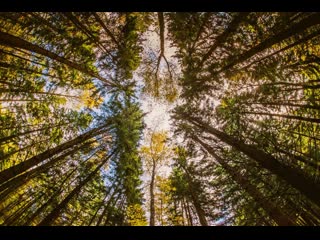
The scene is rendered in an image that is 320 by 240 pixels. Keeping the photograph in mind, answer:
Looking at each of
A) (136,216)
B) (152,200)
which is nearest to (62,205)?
(136,216)

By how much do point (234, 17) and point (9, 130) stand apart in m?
8.45

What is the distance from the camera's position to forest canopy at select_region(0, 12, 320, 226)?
6660 millimetres

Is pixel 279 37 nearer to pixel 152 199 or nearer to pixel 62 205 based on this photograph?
pixel 62 205

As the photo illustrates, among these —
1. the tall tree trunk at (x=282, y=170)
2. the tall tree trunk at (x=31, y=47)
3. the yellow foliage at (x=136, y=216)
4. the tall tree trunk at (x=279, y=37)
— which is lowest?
the tall tree trunk at (x=282, y=170)

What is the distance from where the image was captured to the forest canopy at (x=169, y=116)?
666 centimetres

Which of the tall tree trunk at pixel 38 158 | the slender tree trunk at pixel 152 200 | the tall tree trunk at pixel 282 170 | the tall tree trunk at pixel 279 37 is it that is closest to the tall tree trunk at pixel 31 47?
the tall tree trunk at pixel 38 158

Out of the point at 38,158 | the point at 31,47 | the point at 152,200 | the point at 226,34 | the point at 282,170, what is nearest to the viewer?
the point at 282,170

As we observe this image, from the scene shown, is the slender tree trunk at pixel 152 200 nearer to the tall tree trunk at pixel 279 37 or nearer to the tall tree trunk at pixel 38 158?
the tall tree trunk at pixel 38 158

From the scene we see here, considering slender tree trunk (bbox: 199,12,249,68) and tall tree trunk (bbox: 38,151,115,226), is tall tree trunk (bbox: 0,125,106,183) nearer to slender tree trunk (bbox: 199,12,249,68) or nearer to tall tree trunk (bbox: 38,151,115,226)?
tall tree trunk (bbox: 38,151,115,226)

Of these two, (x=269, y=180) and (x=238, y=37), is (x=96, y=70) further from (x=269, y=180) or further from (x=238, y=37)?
(x=269, y=180)

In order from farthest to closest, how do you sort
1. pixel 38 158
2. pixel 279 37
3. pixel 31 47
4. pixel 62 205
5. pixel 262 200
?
pixel 62 205, pixel 38 158, pixel 31 47, pixel 262 200, pixel 279 37

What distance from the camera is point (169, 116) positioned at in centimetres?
1327

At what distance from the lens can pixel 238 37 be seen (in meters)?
7.25

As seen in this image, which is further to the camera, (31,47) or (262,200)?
(31,47)
